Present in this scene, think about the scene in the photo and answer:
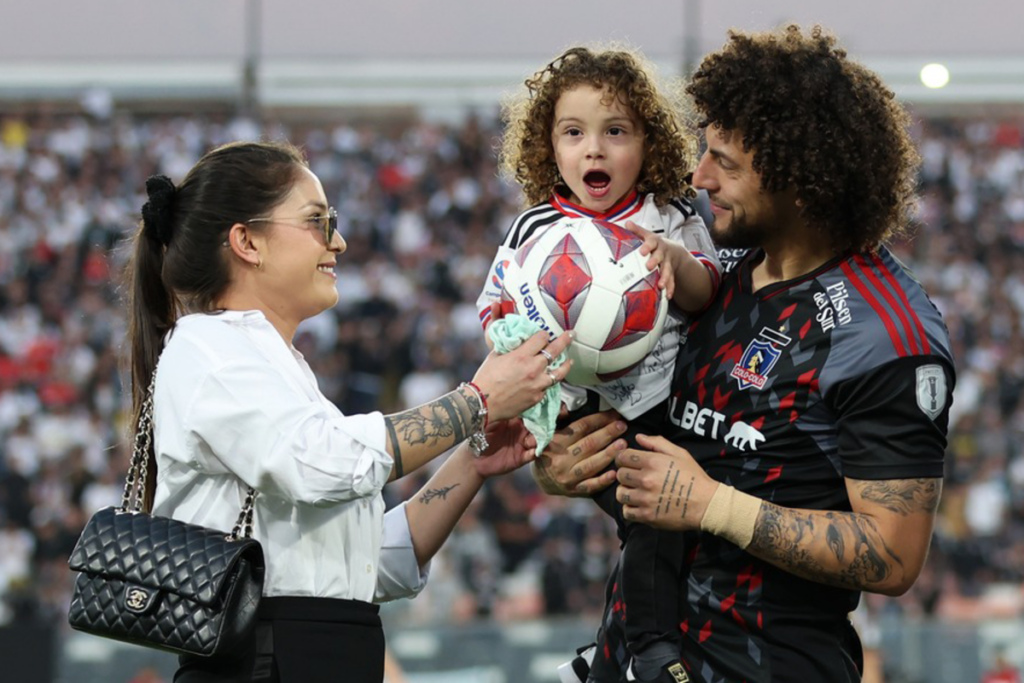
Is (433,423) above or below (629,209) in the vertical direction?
below

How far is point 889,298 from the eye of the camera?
345 cm

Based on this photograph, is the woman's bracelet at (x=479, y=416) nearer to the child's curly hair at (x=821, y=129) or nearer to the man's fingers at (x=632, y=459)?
the man's fingers at (x=632, y=459)

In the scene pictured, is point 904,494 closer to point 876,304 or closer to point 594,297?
point 876,304

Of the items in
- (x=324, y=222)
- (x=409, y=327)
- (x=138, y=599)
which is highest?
(x=324, y=222)

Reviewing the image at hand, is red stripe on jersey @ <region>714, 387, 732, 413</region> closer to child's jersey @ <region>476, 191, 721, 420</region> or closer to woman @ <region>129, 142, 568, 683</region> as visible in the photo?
child's jersey @ <region>476, 191, 721, 420</region>

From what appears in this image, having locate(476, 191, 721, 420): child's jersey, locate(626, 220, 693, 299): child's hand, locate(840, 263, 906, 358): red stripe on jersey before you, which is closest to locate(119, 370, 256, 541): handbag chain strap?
locate(476, 191, 721, 420): child's jersey

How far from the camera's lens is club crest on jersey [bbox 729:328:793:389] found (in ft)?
11.7

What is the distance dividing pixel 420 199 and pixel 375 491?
1651 cm

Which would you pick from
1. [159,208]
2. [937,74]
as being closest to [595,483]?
[159,208]

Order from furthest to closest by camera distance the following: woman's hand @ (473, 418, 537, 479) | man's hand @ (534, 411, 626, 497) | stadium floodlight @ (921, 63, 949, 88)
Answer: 1. stadium floodlight @ (921, 63, 949, 88)
2. woman's hand @ (473, 418, 537, 479)
3. man's hand @ (534, 411, 626, 497)

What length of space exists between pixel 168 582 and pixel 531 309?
114cm

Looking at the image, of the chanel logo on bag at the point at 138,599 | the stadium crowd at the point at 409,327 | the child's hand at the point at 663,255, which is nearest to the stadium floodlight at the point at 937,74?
the child's hand at the point at 663,255

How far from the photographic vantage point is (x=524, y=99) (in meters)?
4.33

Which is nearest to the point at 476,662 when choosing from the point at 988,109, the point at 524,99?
the point at 524,99
